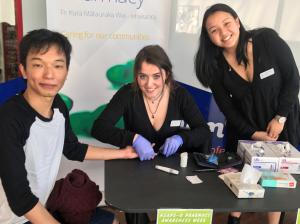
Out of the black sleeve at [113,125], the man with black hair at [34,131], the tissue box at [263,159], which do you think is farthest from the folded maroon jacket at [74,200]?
the tissue box at [263,159]

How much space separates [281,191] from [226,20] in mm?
830

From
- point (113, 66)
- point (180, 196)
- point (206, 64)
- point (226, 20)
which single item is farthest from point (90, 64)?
point (180, 196)

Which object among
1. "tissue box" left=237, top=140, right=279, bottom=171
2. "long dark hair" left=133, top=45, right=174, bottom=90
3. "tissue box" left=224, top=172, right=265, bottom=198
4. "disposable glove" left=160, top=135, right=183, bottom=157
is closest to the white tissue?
"tissue box" left=224, top=172, right=265, bottom=198

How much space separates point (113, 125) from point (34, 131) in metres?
0.52

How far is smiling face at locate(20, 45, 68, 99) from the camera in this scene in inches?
45.3

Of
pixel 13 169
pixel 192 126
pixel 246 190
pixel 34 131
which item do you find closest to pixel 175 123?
pixel 192 126

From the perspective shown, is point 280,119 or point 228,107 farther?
point 228,107

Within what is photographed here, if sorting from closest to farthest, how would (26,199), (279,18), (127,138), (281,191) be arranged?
1. (26,199)
2. (281,191)
3. (127,138)
4. (279,18)

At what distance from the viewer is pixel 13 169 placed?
106 centimetres

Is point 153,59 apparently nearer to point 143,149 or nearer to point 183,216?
point 143,149

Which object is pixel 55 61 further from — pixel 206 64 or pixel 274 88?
pixel 274 88

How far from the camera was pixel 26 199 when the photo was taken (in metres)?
1.08

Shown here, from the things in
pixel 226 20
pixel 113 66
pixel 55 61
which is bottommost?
pixel 113 66

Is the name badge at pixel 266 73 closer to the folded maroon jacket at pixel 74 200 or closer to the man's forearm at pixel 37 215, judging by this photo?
the folded maroon jacket at pixel 74 200
